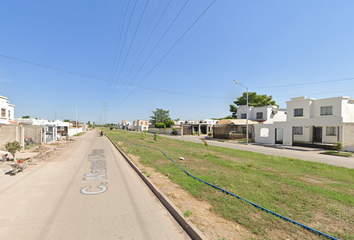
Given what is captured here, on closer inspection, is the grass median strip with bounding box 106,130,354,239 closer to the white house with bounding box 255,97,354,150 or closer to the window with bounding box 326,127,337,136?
the white house with bounding box 255,97,354,150

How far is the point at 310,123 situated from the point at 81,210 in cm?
2306

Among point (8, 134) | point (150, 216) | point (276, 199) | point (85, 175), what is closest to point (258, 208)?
point (276, 199)

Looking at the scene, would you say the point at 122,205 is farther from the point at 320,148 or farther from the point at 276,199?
the point at 320,148

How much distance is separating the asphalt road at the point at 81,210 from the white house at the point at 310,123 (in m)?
20.6

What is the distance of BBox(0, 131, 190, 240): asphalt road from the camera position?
3553 millimetres

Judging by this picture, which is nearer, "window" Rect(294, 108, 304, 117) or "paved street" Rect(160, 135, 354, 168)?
"paved street" Rect(160, 135, 354, 168)

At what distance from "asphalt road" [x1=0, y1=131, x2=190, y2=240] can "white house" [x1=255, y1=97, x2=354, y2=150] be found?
20583 millimetres

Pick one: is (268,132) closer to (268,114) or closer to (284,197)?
(268,114)

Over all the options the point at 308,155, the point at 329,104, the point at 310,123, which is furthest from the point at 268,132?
the point at 308,155

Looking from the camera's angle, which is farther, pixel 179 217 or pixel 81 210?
pixel 81 210

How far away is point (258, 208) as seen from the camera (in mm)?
4340

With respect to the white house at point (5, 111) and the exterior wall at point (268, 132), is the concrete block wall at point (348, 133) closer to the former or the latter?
the exterior wall at point (268, 132)

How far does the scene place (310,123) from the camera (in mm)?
18984

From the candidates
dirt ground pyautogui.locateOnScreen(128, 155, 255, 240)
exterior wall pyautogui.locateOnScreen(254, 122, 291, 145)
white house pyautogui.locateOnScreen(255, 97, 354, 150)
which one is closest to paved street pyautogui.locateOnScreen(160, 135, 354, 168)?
white house pyautogui.locateOnScreen(255, 97, 354, 150)
